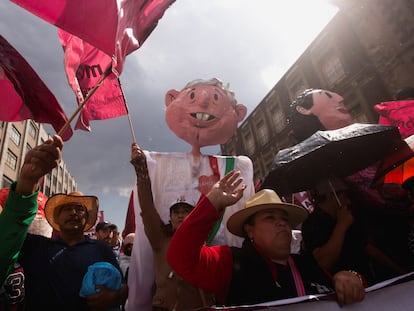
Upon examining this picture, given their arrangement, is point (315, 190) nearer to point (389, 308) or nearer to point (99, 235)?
point (389, 308)

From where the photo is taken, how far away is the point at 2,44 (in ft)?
5.82

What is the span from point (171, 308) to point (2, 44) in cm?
206

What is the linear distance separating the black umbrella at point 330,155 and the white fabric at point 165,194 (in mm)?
503

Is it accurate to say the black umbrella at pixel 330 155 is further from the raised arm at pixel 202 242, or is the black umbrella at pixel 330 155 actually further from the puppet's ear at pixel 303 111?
the puppet's ear at pixel 303 111

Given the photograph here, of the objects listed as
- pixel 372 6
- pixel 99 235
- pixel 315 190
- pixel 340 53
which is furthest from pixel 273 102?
pixel 315 190

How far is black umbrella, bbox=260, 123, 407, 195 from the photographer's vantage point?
5.93ft

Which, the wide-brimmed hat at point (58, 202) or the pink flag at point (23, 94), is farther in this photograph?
the wide-brimmed hat at point (58, 202)

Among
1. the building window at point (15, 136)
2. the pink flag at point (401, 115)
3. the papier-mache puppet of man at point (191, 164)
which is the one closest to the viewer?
the papier-mache puppet of man at point (191, 164)

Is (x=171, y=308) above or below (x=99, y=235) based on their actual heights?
below

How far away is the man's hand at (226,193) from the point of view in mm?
1356

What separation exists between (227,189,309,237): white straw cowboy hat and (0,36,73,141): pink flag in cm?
139

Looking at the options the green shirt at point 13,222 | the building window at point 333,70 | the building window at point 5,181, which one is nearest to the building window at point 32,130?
the building window at point 5,181

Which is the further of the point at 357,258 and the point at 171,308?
the point at 357,258

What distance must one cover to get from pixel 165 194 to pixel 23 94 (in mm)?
1260
